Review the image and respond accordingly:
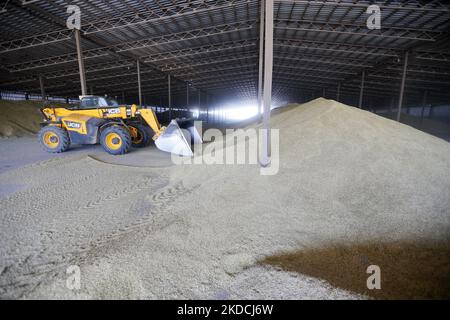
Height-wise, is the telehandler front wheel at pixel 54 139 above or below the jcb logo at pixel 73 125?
below

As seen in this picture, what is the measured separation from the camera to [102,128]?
7.56 m

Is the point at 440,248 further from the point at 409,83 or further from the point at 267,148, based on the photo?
the point at 409,83

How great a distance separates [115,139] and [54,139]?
98.9 inches

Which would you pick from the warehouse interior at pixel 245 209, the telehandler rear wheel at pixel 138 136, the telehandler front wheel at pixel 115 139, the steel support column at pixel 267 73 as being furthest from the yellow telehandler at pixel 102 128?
the steel support column at pixel 267 73

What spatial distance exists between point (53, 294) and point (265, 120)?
444 cm

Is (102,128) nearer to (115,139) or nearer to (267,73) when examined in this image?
(115,139)

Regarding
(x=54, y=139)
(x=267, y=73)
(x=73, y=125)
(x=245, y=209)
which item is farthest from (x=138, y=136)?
(x=245, y=209)

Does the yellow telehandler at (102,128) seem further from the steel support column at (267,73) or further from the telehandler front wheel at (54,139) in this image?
the steel support column at (267,73)

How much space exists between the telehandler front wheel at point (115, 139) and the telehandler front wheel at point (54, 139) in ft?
5.14

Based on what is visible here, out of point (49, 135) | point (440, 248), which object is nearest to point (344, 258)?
point (440, 248)

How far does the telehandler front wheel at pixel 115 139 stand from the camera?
23.9 ft

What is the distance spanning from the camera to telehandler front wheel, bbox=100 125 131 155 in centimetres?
729

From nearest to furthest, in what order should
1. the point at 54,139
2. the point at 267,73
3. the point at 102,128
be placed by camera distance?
the point at 267,73, the point at 102,128, the point at 54,139

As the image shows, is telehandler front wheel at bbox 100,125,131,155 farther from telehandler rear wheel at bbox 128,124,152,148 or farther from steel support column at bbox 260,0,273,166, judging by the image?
steel support column at bbox 260,0,273,166
